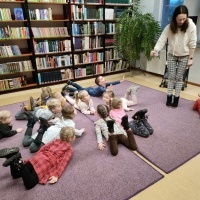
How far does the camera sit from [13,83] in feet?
12.4

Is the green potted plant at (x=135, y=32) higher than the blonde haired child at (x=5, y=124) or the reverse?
higher

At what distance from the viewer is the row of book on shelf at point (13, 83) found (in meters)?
3.69

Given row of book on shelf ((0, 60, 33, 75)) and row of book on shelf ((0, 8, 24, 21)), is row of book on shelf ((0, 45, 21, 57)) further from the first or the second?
row of book on shelf ((0, 8, 24, 21))

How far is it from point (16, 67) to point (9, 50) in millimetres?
329

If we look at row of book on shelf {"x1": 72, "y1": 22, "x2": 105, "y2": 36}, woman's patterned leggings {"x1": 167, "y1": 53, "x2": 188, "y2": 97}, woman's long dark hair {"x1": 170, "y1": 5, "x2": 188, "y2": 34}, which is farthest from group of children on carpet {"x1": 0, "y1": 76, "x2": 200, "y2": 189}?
row of book on shelf {"x1": 72, "y1": 22, "x2": 105, "y2": 36}

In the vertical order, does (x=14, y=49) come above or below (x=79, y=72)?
above

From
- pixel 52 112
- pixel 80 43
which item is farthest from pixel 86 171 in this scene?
pixel 80 43

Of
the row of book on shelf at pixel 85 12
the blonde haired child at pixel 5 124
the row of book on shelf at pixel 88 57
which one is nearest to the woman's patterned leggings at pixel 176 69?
the row of book on shelf at pixel 88 57

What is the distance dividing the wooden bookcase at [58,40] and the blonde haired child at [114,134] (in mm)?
2297

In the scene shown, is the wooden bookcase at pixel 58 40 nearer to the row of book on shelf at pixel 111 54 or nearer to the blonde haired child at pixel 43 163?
the row of book on shelf at pixel 111 54

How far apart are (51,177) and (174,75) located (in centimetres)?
222

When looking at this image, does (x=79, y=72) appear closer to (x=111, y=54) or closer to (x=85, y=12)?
(x=111, y=54)

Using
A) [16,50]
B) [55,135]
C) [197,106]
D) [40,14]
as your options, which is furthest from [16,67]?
[197,106]

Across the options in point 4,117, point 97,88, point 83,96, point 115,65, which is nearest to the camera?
point 4,117
